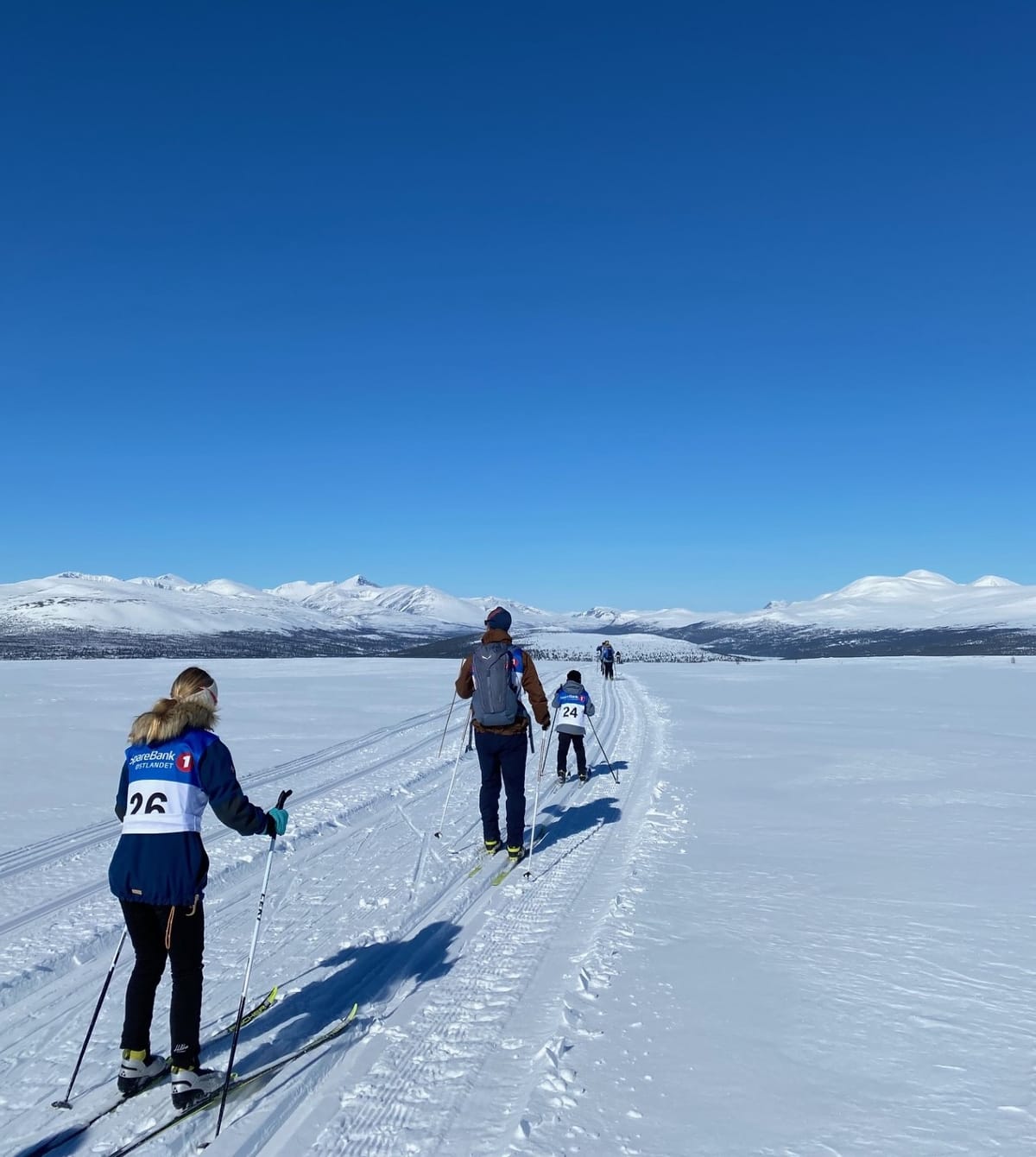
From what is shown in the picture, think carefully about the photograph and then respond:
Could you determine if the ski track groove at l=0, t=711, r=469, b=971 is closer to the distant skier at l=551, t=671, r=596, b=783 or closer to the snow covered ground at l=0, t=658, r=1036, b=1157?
the snow covered ground at l=0, t=658, r=1036, b=1157

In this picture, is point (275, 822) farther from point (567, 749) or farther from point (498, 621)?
point (567, 749)

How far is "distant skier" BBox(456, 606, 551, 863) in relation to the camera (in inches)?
287

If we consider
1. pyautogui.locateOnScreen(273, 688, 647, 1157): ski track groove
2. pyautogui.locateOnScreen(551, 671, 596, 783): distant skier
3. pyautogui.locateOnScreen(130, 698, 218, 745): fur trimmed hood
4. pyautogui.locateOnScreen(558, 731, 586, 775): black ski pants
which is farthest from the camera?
pyautogui.locateOnScreen(558, 731, 586, 775): black ski pants

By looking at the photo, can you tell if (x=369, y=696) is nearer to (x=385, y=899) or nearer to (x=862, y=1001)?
(x=385, y=899)

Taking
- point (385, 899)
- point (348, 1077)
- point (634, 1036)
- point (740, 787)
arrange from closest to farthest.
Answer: point (348, 1077), point (634, 1036), point (385, 899), point (740, 787)

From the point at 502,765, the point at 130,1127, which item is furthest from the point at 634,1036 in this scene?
the point at 502,765

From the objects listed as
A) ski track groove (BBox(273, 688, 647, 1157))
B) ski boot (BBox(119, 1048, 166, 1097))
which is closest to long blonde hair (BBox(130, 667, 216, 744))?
ski boot (BBox(119, 1048, 166, 1097))

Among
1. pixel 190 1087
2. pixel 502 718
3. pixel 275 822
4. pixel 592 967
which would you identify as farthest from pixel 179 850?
pixel 502 718

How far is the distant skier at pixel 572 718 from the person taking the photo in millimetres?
11141

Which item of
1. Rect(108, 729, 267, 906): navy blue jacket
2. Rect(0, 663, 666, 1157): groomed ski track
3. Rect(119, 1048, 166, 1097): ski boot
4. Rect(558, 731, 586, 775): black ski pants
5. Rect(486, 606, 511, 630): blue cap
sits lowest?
Rect(0, 663, 666, 1157): groomed ski track

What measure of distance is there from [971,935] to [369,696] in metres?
21.7

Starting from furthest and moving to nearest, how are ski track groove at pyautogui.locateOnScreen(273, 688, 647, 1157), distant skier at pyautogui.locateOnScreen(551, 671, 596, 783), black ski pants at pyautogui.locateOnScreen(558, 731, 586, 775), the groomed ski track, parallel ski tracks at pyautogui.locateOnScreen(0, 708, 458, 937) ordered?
black ski pants at pyautogui.locateOnScreen(558, 731, 586, 775) < distant skier at pyautogui.locateOnScreen(551, 671, 596, 783) < parallel ski tracks at pyautogui.locateOnScreen(0, 708, 458, 937) < the groomed ski track < ski track groove at pyautogui.locateOnScreen(273, 688, 647, 1157)

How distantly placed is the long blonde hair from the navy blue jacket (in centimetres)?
7

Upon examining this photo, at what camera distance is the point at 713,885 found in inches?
254
